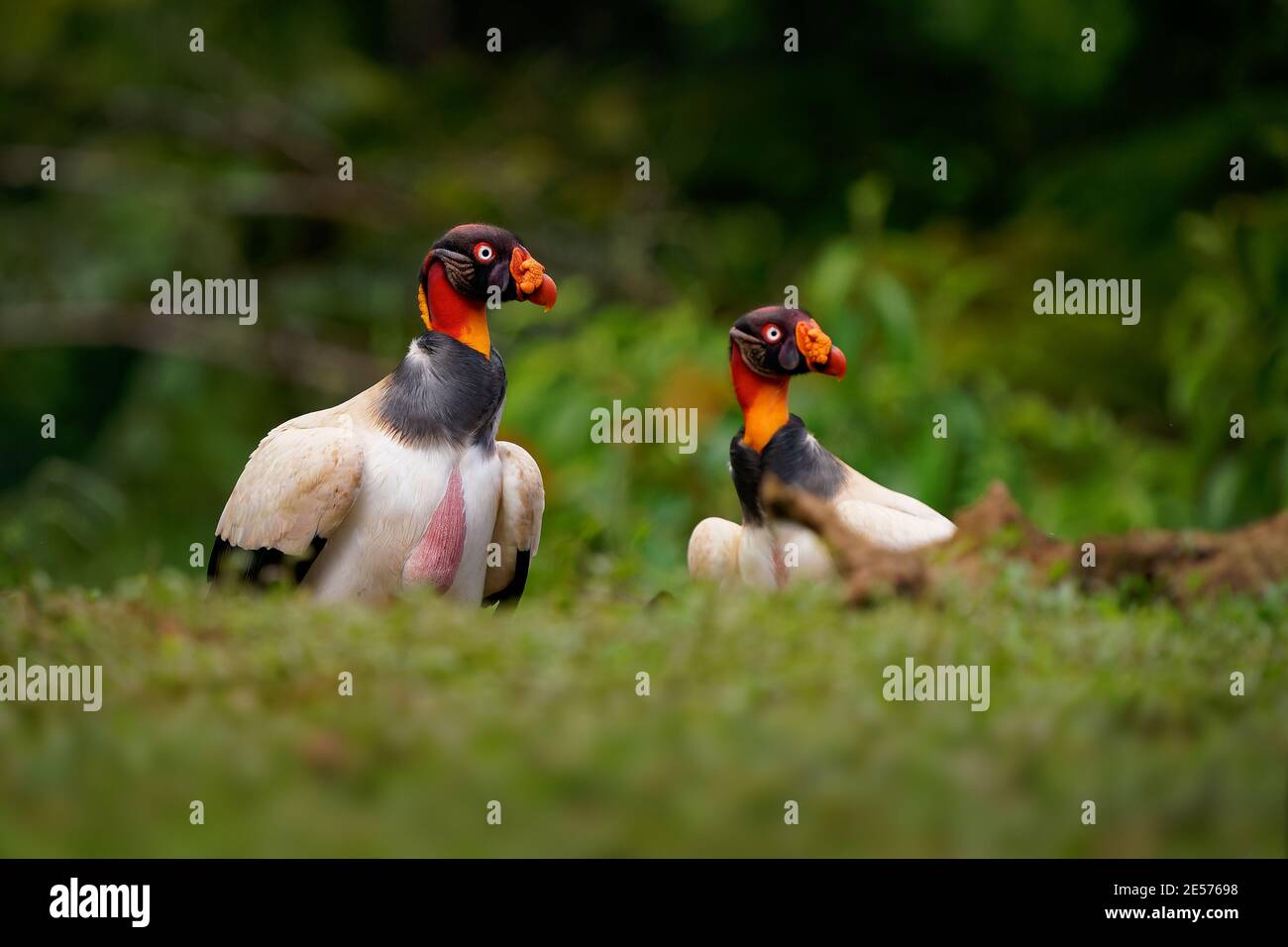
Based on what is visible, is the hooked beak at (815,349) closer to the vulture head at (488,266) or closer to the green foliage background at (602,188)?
the vulture head at (488,266)

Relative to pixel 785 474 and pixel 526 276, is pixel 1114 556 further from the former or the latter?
pixel 526 276

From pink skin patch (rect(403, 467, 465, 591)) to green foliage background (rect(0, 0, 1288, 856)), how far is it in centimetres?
29

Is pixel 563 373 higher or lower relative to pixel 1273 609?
higher

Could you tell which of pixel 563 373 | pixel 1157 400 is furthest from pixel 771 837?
pixel 1157 400

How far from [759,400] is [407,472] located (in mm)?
1028

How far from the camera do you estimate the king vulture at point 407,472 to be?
369cm

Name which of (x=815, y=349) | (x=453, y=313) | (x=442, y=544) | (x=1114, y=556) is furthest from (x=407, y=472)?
(x=1114, y=556)

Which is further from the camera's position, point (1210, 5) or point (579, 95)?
point (579, 95)

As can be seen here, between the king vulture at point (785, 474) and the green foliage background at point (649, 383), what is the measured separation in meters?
0.29

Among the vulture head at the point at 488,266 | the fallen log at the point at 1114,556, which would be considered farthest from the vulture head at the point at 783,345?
the vulture head at the point at 488,266

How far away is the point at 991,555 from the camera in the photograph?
13.3ft

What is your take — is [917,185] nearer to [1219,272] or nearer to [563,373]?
[1219,272]
